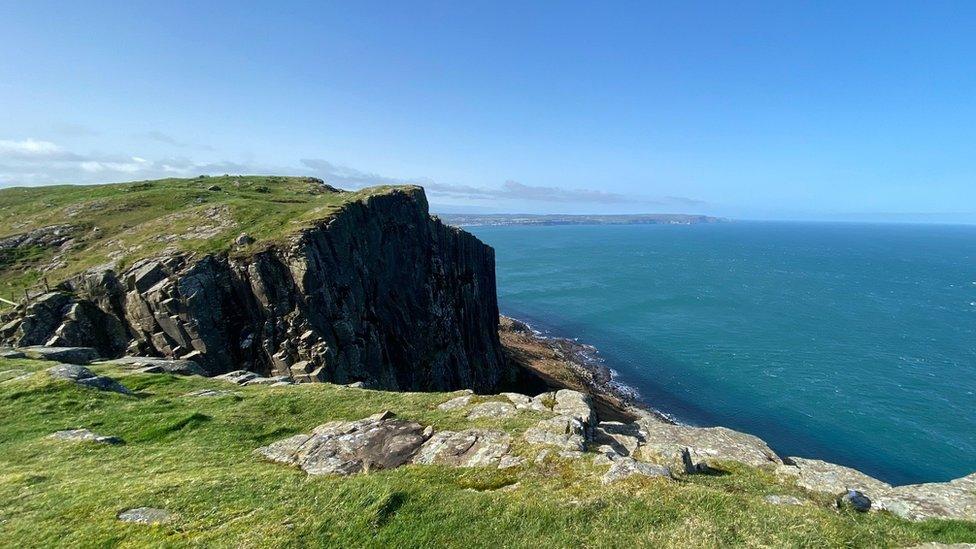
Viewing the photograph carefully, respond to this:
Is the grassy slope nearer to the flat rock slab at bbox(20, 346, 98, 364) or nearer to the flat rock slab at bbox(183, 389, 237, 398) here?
the flat rock slab at bbox(20, 346, 98, 364)

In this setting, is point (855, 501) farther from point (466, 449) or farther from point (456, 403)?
point (456, 403)

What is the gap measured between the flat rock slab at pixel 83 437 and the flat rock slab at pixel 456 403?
15.5 metres

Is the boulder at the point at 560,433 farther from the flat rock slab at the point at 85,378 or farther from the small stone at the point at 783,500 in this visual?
the flat rock slab at the point at 85,378

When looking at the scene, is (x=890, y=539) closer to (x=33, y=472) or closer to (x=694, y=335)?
(x=33, y=472)

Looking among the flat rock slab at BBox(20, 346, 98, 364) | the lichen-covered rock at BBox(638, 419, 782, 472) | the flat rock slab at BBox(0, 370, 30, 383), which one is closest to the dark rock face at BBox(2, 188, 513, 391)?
the flat rock slab at BBox(20, 346, 98, 364)

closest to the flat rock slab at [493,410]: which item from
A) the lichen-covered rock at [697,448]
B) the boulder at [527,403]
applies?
the boulder at [527,403]

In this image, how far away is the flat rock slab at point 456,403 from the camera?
24.6 m

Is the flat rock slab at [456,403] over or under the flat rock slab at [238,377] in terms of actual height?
over

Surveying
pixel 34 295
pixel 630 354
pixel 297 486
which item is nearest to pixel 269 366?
pixel 34 295

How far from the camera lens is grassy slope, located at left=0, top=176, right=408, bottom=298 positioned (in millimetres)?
43812

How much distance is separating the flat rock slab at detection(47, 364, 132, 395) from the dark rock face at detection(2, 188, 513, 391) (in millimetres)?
12854

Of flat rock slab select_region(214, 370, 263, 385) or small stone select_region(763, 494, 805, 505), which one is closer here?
small stone select_region(763, 494, 805, 505)

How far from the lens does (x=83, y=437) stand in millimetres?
19609

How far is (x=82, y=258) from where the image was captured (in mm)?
44562
